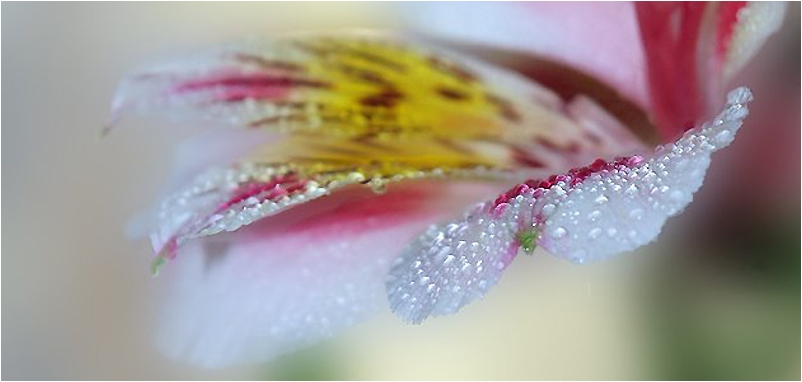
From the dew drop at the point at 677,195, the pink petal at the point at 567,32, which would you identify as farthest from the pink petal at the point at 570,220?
the pink petal at the point at 567,32

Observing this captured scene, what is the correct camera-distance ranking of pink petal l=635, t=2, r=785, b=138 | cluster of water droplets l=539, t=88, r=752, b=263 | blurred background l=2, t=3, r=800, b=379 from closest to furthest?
cluster of water droplets l=539, t=88, r=752, b=263, pink petal l=635, t=2, r=785, b=138, blurred background l=2, t=3, r=800, b=379

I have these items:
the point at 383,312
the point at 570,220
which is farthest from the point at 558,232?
the point at 383,312

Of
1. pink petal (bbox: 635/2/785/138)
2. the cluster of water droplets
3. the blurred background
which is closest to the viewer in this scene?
the cluster of water droplets

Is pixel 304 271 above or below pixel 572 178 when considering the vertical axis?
below

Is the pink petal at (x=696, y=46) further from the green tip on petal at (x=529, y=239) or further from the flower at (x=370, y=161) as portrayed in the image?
the green tip on petal at (x=529, y=239)

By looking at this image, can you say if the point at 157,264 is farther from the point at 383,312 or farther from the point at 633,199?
the point at 383,312

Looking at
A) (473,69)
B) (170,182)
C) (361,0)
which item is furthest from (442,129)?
(361,0)

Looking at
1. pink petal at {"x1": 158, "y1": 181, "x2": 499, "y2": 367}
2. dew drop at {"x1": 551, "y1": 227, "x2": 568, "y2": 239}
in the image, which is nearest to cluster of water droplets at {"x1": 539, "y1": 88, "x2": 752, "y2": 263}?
dew drop at {"x1": 551, "y1": 227, "x2": 568, "y2": 239}

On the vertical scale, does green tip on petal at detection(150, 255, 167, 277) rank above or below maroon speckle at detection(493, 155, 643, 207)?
below

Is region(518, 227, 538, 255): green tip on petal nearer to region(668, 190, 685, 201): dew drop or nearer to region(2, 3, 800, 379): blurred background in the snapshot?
region(668, 190, 685, 201): dew drop
